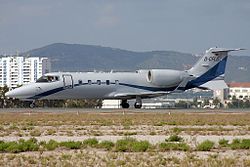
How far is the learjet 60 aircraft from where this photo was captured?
68900 mm

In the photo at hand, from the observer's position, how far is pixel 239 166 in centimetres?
1862

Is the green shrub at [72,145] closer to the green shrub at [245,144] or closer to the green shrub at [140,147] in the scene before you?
the green shrub at [140,147]

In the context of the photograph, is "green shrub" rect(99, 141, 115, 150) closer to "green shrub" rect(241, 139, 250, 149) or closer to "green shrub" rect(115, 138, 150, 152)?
"green shrub" rect(115, 138, 150, 152)

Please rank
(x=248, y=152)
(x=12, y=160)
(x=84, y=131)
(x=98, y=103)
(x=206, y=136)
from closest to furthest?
1. (x=12, y=160)
2. (x=248, y=152)
3. (x=206, y=136)
4. (x=84, y=131)
5. (x=98, y=103)

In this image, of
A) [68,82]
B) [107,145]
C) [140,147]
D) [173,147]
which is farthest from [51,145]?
[68,82]

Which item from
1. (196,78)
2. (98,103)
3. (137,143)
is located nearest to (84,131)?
(137,143)

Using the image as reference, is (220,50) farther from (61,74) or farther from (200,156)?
(200,156)

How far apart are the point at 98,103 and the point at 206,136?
285ft

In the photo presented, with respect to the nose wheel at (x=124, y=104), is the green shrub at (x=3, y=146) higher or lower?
lower

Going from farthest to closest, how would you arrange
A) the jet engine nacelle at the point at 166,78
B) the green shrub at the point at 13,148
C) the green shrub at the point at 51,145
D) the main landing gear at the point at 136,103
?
1. the main landing gear at the point at 136,103
2. the jet engine nacelle at the point at 166,78
3. the green shrub at the point at 51,145
4. the green shrub at the point at 13,148

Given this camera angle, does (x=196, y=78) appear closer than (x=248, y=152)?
No

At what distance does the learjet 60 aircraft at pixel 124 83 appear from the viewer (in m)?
68.9

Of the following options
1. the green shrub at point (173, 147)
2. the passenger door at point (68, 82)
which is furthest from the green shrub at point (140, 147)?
the passenger door at point (68, 82)

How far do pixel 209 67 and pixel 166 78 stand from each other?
596 centimetres
